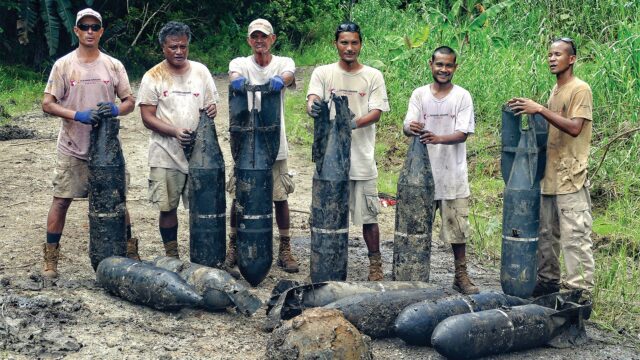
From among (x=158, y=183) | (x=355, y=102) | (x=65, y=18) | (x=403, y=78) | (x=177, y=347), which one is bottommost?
(x=177, y=347)

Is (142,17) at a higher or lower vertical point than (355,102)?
higher

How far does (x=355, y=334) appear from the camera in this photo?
5.42m

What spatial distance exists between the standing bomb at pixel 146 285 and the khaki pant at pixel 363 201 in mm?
1408

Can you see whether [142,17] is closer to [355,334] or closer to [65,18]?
[65,18]

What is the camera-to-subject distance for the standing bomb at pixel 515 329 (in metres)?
5.56

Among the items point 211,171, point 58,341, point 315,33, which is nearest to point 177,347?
point 58,341

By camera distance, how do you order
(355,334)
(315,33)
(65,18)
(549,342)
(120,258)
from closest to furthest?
(355,334)
(549,342)
(120,258)
(65,18)
(315,33)

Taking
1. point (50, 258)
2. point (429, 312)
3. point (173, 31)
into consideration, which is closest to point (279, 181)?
point (173, 31)

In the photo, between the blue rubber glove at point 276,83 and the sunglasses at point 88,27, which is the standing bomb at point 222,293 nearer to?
the blue rubber glove at point 276,83

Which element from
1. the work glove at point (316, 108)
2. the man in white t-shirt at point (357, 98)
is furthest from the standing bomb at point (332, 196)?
the man in white t-shirt at point (357, 98)

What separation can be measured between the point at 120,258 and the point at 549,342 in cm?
302

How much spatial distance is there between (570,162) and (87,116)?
3.42 m

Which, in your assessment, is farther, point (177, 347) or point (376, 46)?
point (376, 46)

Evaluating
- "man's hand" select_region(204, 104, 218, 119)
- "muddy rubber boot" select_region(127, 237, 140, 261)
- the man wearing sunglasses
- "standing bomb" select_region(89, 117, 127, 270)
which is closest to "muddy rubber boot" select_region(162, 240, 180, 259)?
"muddy rubber boot" select_region(127, 237, 140, 261)
